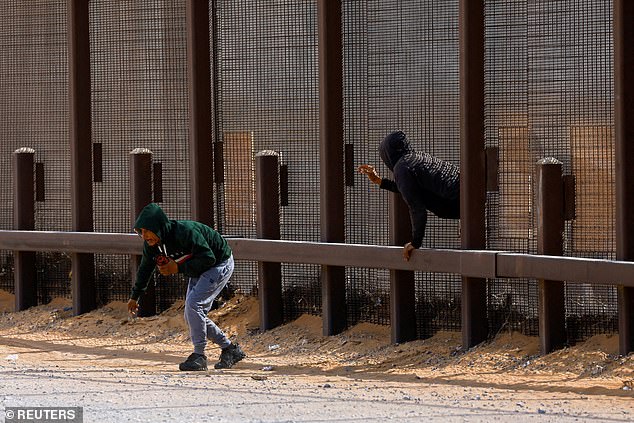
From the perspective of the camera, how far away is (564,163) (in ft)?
34.5

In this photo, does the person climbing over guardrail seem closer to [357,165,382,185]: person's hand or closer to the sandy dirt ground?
[357,165,382,185]: person's hand

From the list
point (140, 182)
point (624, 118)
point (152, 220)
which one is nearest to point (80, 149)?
point (140, 182)

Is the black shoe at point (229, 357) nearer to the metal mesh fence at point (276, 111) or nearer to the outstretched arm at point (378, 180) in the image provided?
the metal mesh fence at point (276, 111)

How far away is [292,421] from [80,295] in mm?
6040

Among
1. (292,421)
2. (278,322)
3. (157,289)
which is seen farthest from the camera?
(157,289)

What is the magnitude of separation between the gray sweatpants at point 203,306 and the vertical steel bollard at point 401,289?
145 cm

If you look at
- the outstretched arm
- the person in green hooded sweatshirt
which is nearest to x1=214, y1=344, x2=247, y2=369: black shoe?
the person in green hooded sweatshirt

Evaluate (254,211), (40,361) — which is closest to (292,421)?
(40,361)

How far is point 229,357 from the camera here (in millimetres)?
10664

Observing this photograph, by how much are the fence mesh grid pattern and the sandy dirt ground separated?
1.07ft

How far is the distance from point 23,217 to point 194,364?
4.08 m

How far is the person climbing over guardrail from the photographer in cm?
1059

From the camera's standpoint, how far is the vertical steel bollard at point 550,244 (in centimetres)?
1023

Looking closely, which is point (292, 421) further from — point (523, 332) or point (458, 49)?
point (458, 49)
